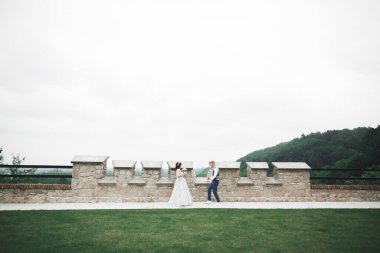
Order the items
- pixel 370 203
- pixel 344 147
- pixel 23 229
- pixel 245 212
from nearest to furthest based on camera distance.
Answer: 1. pixel 23 229
2. pixel 245 212
3. pixel 370 203
4. pixel 344 147

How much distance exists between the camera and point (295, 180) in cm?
923

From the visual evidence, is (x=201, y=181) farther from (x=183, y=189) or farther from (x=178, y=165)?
(x=178, y=165)

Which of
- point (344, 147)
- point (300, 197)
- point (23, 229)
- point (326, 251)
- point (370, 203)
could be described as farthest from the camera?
point (344, 147)

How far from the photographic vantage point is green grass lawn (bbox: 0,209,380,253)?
4512mm

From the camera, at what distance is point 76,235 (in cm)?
509

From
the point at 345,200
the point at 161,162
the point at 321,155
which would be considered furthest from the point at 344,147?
the point at 161,162

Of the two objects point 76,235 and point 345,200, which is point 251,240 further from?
point 345,200

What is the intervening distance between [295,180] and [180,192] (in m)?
4.35

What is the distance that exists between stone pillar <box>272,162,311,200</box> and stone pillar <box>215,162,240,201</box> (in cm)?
166

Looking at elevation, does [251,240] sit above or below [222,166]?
below

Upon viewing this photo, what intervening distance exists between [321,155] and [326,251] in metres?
50.8

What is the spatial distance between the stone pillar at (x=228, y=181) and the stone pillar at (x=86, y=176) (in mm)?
4442

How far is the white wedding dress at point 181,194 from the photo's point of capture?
8383 mm

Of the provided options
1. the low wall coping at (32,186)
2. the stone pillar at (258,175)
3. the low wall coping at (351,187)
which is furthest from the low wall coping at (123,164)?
the low wall coping at (351,187)
